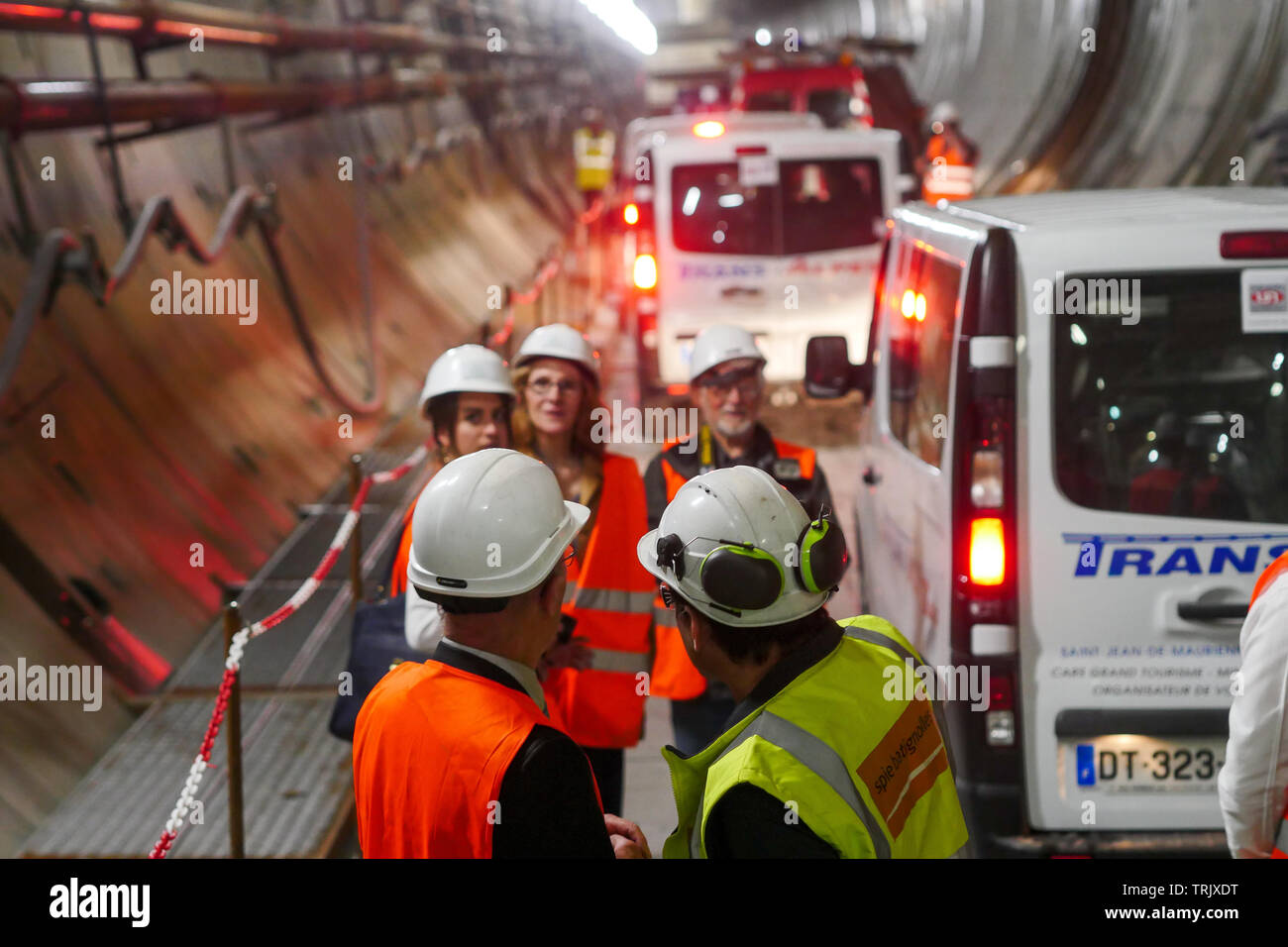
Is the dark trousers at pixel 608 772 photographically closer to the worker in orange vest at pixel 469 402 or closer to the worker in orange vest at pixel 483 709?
the worker in orange vest at pixel 469 402

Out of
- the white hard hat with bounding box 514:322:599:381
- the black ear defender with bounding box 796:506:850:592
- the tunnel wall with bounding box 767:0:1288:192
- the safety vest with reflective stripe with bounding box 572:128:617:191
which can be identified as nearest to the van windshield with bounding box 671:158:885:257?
the tunnel wall with bounding box 767:0:1288:192

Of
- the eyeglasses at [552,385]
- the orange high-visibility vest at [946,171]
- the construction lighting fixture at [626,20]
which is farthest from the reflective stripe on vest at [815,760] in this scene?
the construction lighting fixture at [626,20]

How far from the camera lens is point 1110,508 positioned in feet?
12.1

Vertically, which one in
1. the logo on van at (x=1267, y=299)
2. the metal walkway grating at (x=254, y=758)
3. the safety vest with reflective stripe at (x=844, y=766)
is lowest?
the metal walkway grating at (x=254, y=758)

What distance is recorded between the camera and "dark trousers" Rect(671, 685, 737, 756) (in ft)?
13.5

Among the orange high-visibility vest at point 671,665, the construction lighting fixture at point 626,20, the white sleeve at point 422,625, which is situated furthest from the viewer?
the construction lighting fixture at point 626,20

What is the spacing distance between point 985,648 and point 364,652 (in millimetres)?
1672

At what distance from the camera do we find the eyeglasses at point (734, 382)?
4.51 m

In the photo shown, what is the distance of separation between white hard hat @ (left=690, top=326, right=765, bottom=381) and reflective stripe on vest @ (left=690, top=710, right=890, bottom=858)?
2.44 meters

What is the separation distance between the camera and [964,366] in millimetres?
3727

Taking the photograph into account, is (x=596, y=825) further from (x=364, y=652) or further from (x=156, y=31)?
(x=156, y=31)

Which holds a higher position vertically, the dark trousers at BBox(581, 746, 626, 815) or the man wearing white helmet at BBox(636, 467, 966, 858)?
the man wearing white helmet at BBox(636, 467, 966, 858)

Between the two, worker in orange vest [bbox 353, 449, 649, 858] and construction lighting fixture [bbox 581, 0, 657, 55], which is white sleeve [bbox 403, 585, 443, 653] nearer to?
worker in orange vest [bbox 353, 449, 649, 858]

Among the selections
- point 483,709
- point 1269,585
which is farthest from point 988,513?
point 483,709
